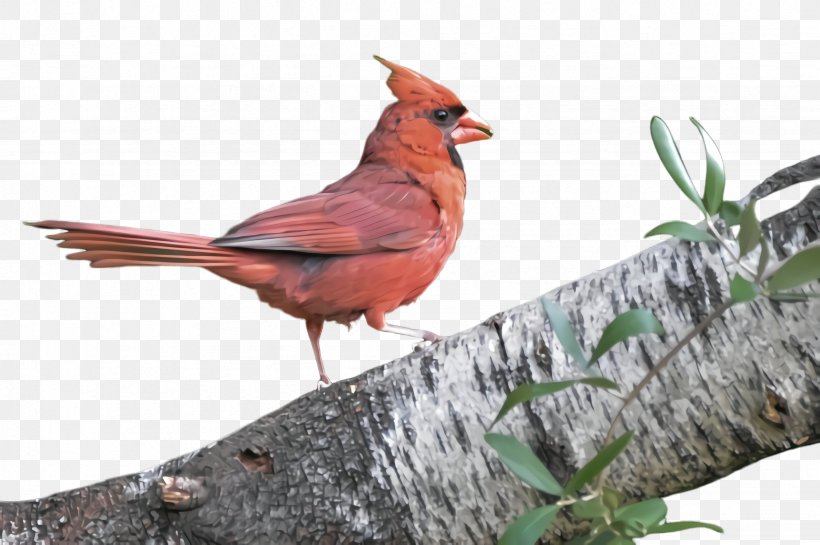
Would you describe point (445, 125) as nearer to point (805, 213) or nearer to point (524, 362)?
point (524, 362)

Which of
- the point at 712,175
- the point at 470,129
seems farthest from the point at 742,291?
the point at 470,129

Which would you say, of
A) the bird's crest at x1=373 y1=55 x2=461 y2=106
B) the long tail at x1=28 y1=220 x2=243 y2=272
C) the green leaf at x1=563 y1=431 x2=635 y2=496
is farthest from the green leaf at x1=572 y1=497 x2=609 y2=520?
the bird's crest at x1=373 y1=55 x2=461 y2=106

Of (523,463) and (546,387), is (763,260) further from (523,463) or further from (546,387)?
(523,463)

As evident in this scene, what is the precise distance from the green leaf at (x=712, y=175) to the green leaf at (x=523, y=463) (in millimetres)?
520

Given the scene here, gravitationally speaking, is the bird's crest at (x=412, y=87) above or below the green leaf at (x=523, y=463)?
above

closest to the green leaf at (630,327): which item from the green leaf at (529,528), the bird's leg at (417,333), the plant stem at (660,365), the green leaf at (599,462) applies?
the plant stem at (660,365)

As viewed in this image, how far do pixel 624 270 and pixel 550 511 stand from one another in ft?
1.62

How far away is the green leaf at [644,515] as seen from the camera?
5.41 ft

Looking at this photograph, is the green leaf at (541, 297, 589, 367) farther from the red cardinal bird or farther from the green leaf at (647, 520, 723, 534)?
the red cardinal bird

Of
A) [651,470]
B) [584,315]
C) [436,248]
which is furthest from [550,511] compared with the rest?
[436,248]

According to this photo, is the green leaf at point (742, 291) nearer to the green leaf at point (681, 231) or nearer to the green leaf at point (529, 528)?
the green leaf at point (681, 231)

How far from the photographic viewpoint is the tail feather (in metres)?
2.16

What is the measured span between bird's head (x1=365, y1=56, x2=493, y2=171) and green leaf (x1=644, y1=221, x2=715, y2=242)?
86 centimetres

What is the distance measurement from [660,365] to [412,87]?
1075 millimetres
